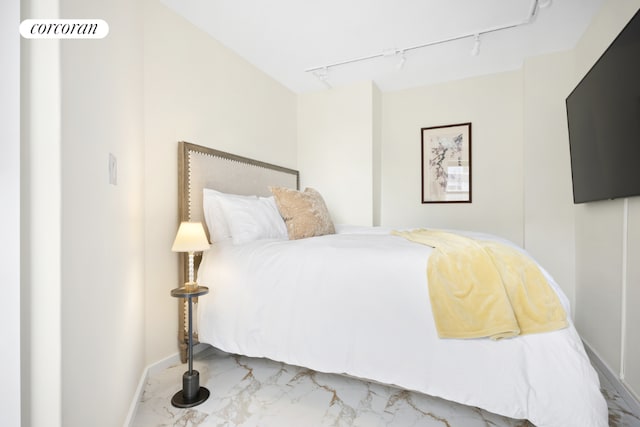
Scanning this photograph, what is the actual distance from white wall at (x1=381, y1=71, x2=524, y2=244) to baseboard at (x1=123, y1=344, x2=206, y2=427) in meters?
2.65

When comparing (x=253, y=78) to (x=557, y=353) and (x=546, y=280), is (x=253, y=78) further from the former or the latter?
(x=557, y=353)

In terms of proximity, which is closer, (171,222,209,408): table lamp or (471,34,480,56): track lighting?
(171,222,209,408): table lamp

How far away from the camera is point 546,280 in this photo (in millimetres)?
1331

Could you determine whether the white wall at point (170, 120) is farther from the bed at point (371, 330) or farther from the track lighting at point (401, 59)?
the track lighting at point (401, 59)

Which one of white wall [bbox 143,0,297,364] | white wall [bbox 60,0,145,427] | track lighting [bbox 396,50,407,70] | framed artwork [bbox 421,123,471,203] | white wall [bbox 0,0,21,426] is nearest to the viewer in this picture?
white wall [bbox 0,0,21,426]

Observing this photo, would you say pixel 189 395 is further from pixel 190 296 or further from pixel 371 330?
pixel 371 330

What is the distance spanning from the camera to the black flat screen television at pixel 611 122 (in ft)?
4.81

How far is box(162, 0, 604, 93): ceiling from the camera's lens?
2.20 meters

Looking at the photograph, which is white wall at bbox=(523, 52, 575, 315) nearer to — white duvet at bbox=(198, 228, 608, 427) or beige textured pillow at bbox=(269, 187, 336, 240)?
white duvet at bbox=(198, 228, 608, 427)

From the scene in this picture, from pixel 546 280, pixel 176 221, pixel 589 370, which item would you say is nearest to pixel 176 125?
pixel 176 221

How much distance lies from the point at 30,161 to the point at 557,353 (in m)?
1.85

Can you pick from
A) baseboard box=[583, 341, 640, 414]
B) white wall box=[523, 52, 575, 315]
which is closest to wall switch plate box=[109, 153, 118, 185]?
baseboard box=[583, 341, 640, 414]

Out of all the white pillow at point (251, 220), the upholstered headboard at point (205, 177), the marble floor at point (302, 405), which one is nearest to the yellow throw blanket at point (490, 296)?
the marble floor at point (302, 405)

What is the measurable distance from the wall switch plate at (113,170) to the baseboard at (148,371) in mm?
1083
